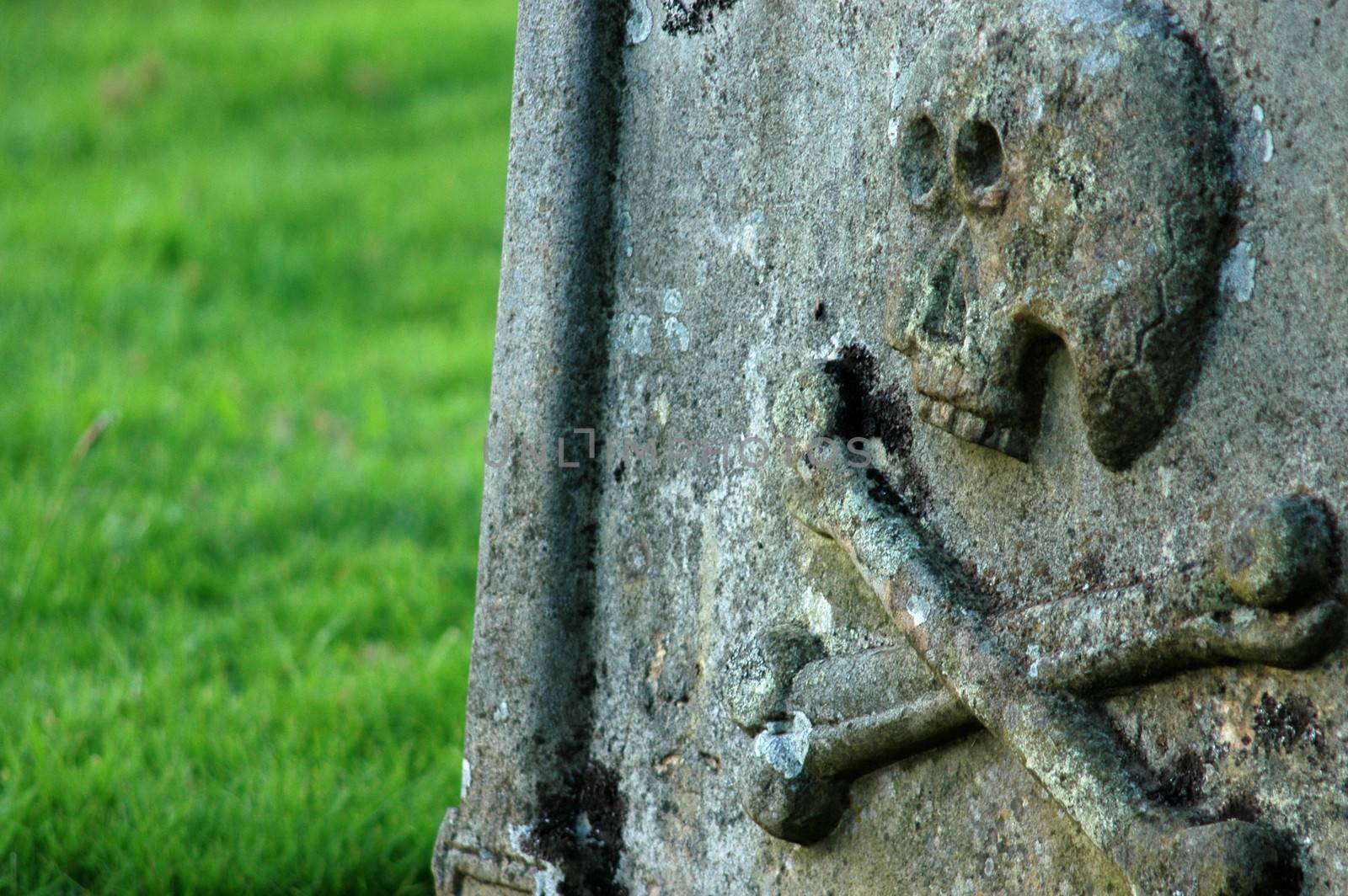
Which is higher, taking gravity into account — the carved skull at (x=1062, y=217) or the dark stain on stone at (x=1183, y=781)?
the carved skull at (x=1062, y=217)

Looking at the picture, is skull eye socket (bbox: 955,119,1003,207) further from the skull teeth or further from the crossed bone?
the crossed bone

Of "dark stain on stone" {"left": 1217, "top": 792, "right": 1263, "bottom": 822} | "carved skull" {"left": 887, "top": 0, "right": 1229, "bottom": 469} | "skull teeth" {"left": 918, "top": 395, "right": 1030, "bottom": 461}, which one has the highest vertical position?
"carved skull" {"left": 887, "top": 0, "right": 1229, "bottom": 469}

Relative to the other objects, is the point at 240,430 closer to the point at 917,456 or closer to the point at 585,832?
the point at 585,832

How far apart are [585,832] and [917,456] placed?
0.79 meters

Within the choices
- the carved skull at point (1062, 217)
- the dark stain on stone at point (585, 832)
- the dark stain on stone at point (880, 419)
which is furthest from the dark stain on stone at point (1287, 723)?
the dark stain on stone at point (585, 832)

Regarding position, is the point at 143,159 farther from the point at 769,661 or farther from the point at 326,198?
the point at 769,661

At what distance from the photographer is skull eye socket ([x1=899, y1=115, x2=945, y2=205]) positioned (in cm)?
164

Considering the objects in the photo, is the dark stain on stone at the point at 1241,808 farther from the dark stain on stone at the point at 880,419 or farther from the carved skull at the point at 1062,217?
the dark stain on stone at the point at 880,419

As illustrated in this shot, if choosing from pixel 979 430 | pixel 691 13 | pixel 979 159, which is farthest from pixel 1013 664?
pixel 691 13

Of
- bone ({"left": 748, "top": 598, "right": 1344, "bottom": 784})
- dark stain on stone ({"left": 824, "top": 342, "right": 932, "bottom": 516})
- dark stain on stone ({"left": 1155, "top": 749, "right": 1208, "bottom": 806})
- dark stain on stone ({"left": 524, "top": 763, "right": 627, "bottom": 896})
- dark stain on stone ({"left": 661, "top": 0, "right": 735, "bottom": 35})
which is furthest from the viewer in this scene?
dark stain on stone ({"left": 524, "top": 763, "right": 627, "bottom": 896})

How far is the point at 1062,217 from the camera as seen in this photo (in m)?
1.48

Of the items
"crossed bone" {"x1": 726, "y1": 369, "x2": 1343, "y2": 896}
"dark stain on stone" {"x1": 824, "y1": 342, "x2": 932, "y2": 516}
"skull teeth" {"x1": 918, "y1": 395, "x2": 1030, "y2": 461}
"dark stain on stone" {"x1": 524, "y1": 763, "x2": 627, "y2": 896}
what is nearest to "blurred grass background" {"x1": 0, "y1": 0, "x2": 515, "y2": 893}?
"dark stain on stone" {"x1": 524, "y1": 763, "x2": 627, "y2": 896}

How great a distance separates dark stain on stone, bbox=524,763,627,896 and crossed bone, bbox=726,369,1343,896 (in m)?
0.28

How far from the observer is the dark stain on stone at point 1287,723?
133 cm
